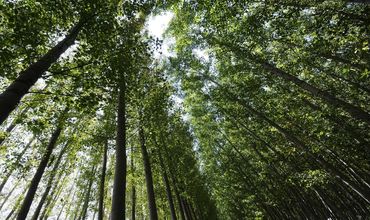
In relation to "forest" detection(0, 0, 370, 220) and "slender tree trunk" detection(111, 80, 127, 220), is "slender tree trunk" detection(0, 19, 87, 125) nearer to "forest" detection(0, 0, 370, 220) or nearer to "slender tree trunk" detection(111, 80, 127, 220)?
"forest" detection(0, 0, 370, 220)

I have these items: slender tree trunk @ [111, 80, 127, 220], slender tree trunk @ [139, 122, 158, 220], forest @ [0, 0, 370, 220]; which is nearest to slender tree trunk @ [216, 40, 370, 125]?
forest @ [0, 0, 370, 220]

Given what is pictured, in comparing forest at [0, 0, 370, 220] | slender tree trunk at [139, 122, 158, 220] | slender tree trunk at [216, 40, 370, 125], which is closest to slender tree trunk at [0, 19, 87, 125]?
forest at [0, 0, 370, 220]

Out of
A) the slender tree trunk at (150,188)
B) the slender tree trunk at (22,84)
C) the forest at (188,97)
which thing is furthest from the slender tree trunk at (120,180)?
the slender tree trunk at (150,188)

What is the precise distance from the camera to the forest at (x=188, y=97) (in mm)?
5406

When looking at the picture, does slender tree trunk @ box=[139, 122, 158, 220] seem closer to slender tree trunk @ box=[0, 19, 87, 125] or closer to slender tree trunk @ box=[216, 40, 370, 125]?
slender tree trunk @ box=[0, 19, 87, 125]

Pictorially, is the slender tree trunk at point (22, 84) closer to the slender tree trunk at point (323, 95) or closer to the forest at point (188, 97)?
the forest at point (188, 97)

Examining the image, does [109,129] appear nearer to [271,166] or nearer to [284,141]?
[284,141]

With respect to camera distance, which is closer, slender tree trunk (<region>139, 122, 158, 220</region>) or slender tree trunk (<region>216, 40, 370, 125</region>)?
slender tree trunk (<region>216, 40, 370, 125</region>)

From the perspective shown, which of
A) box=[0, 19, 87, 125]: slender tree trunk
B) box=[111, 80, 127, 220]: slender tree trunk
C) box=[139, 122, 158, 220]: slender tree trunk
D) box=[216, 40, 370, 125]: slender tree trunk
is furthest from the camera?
box=[139, 122, 158, 220]: slender tree trunk

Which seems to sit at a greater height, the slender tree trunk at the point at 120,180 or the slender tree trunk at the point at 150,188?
the slender tree trunk at the point at 150,188

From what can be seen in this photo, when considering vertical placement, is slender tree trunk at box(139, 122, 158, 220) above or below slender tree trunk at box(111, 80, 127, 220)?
above

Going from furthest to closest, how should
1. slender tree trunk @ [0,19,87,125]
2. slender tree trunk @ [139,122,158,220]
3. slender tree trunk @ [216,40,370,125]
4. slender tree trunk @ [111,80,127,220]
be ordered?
slender tree trunk @ [139,122,158,220] → slender tree trunk @ [216,40,370,125] → slender tree trunk @ [111,80,127,220] → slender tree trunk @ [0,19,87,125]

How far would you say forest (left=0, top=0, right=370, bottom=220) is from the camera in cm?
541

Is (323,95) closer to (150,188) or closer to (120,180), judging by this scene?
(120,180)
